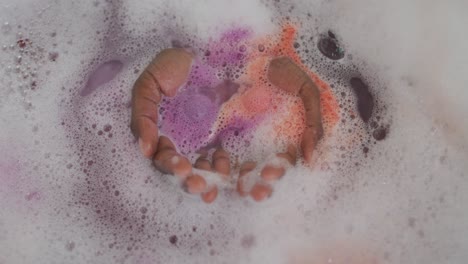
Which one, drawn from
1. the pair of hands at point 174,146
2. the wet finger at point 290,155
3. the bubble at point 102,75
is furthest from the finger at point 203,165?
the bubble at point 102,75

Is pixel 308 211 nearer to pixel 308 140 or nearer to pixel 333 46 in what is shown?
pixel 308 140

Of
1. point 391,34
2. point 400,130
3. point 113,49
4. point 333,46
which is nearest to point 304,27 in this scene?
point 333,46

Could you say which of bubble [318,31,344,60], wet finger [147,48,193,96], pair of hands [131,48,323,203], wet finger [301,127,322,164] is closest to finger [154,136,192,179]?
pair of hands [131,48,323,203]

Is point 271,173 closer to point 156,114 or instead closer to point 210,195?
point 210,195

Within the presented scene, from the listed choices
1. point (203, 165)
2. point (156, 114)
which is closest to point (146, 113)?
point (156, 114)

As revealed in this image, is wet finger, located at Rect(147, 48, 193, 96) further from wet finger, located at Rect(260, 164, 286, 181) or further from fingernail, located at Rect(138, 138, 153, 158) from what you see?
wet finger, located at Rect(260, 164, 286, 181)
